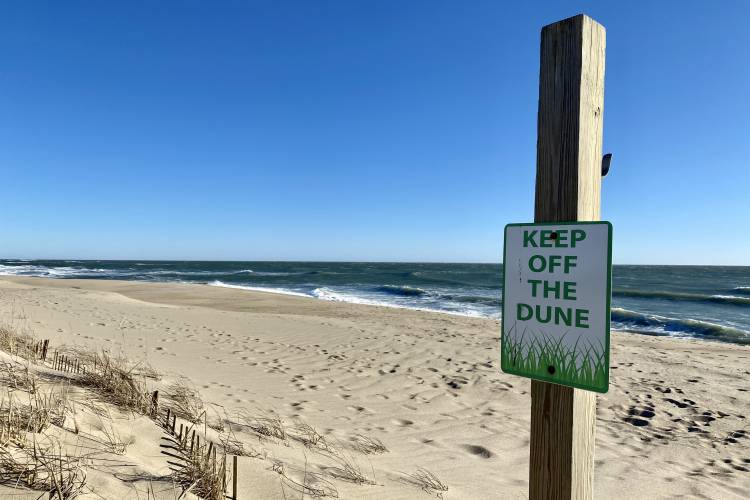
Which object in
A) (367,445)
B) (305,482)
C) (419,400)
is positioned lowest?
(419,400)

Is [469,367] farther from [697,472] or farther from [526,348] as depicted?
[526,348]

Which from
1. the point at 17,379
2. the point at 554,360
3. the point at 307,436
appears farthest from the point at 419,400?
the point at 554,360

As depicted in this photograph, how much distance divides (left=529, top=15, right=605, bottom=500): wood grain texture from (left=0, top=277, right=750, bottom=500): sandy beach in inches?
64.4

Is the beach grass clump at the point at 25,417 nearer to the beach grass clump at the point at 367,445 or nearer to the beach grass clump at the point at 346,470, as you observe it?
the beach grass clump at the point at 346,470

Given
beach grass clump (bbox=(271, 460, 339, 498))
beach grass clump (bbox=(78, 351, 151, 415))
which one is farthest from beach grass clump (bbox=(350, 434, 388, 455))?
beach grass clump (bbox=(78, 351, 151, 415))

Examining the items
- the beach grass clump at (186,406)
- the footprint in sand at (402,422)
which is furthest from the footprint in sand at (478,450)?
A: the beach grass clump at (186,406)

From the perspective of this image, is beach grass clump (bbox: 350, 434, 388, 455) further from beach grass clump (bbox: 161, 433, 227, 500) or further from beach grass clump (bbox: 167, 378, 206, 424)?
beach grass clump (bbox: 161, 433, 227, 500)

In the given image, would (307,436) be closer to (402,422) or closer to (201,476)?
(402,422)

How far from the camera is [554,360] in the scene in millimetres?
1535

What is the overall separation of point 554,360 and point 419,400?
472cm

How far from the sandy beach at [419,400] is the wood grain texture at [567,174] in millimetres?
1635

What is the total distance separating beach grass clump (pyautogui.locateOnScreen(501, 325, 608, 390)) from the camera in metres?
1.44

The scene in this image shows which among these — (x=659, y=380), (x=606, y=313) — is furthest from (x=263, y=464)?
(x=659, y=380)

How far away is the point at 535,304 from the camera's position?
61.7 inches
